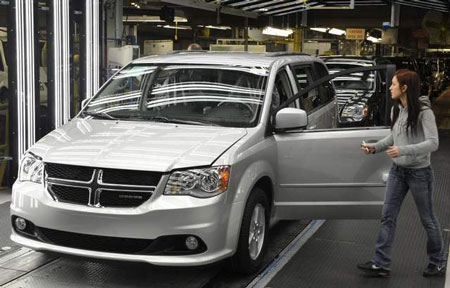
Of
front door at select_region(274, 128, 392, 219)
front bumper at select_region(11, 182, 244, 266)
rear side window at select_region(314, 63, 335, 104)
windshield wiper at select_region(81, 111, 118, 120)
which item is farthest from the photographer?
rear side window at select_region(314, 63, 335, 104)

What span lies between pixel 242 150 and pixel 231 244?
713mm

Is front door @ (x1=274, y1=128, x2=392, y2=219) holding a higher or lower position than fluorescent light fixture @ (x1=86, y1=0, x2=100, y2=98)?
lower

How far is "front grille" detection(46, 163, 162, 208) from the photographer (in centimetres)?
443

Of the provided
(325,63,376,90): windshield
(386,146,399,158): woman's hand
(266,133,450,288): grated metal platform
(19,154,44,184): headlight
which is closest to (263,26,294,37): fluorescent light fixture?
(325,63,376,90): windshield

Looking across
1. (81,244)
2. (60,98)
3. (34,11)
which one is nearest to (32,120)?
(60,98)

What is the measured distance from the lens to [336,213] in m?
5.54

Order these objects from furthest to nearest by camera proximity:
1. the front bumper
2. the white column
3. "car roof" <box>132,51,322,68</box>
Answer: the white column
"car roof" <box>132,51,322,68</box>
the front bumper

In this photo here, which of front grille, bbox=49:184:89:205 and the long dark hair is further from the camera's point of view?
the long dark hair

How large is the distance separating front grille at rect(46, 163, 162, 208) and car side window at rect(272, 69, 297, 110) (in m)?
1.59

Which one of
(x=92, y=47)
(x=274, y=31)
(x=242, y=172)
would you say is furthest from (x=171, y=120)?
(x=274, y=31)

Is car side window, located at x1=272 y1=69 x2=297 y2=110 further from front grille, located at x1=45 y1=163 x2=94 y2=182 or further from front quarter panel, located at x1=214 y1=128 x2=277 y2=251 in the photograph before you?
front grille, located at x1=45 y1=163 x2=94 y2=182

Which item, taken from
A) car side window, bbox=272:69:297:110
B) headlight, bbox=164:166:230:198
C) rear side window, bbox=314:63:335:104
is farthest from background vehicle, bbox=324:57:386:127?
headlight, bbox=164:166:230:198

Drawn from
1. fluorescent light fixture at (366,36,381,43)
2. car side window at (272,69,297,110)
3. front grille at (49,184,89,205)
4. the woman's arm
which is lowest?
front grille at (49,184,89,205)

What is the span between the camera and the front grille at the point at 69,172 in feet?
14.9
